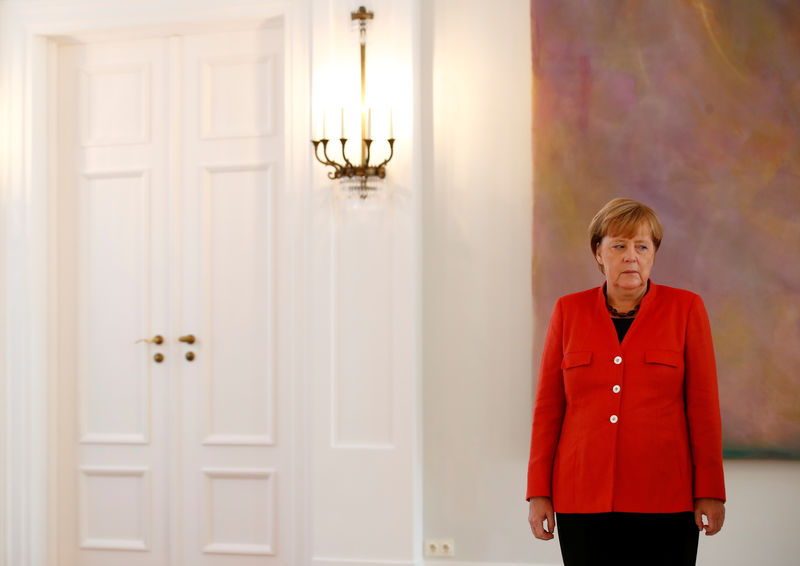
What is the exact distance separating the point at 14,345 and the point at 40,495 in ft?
2.26

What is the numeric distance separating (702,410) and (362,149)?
1.70 m

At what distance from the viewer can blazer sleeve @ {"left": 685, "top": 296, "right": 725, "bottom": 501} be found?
1964 millimetres

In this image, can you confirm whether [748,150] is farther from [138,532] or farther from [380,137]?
[138,532]

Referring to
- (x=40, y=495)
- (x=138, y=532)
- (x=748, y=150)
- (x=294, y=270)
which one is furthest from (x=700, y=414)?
(x=40, y=495)

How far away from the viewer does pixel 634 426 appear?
1.99 meters

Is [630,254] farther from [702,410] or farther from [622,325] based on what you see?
[702,410]

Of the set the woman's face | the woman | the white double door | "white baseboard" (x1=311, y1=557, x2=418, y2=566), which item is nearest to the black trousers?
the woman

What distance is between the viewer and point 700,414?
1.99 meters

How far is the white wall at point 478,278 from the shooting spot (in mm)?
3252

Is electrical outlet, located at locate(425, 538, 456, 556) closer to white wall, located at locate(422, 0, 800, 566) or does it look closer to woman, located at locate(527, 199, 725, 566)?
white wall, located at locate(422, 0, 800, 566)

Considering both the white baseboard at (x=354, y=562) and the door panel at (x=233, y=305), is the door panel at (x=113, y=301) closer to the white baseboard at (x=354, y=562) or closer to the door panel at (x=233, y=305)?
the door panel at (x=233, y=305)

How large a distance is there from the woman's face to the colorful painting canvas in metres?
1.10

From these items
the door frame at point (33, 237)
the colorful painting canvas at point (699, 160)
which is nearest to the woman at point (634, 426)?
the colorful painting canvas at point (699, 160)

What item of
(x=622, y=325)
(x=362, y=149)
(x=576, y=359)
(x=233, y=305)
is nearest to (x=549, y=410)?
(x=576, y=359)
